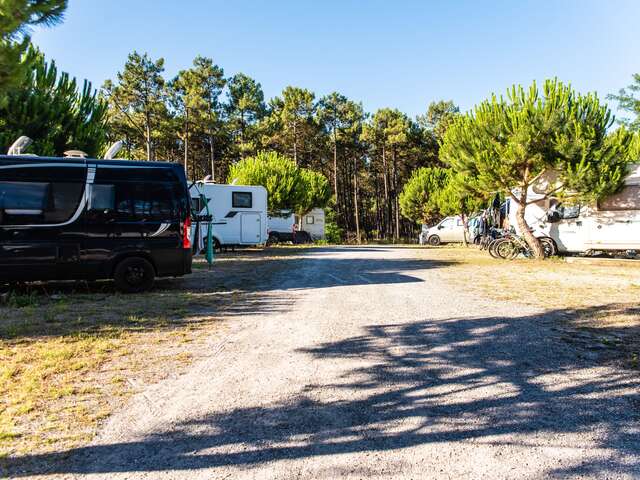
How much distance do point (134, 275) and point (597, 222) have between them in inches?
558

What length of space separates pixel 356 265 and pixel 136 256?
700 cm

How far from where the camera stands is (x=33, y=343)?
479 cm

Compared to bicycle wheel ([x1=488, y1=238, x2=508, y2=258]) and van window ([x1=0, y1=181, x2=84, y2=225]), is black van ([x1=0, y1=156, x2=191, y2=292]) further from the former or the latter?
bicycle wheel ([x1=488, y1=238, x2=508, y2=258])

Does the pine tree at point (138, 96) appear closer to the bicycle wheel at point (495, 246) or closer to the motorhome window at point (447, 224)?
the motorhome window at point (447, 224)

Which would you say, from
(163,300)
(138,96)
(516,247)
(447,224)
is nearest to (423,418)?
(163,300)

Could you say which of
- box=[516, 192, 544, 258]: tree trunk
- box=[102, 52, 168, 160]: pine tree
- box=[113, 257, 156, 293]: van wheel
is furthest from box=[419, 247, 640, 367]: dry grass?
box=[102, 52, 168, 160]: pine tree

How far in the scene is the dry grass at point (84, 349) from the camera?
9.82ft

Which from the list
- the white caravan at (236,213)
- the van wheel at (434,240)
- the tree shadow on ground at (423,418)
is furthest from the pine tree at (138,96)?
the tree shadow on ground at (423,418)

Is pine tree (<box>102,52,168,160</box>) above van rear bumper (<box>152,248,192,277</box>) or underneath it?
above

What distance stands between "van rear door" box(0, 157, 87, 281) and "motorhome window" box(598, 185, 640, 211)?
15.0 metres

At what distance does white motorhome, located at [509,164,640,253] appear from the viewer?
48.0ft

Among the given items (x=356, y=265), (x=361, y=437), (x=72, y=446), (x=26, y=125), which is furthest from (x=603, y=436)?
(x=26, y=125)

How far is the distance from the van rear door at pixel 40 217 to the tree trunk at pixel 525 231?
1388 centimetres

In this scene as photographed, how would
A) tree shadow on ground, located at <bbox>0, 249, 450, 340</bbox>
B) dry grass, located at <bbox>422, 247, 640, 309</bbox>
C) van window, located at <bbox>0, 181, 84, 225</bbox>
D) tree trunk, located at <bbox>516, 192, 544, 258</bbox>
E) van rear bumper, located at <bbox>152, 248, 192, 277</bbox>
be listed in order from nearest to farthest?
tree shadow on ground, located at <bbox>0, 249, 450, 340</bbox>
van window, located at <bbox>0, 181, 84, 225</bbox>
dry grass, located at <bbox>422, 247, 640, 309</bbox>
van rear bumper, located at <bbox>152, 248, 192, 277</bbox>
tree trunk, located at <bbox>516, 192, 544, 258</bbox>
